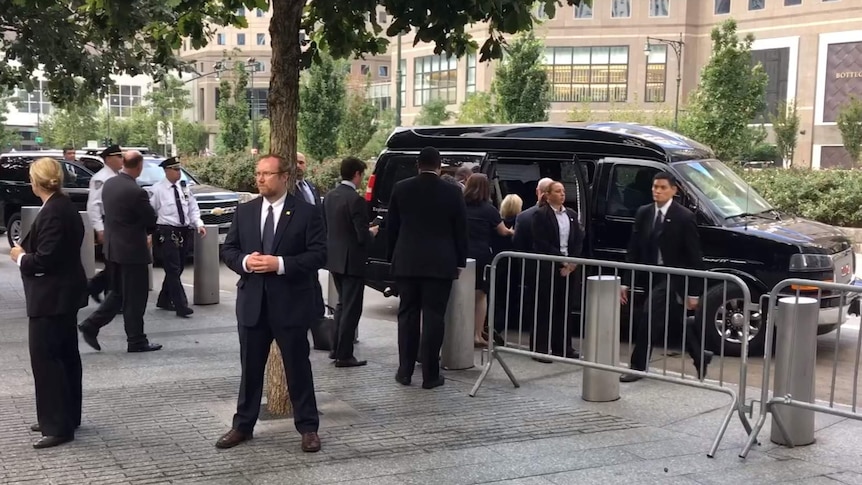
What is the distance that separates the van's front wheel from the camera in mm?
8156

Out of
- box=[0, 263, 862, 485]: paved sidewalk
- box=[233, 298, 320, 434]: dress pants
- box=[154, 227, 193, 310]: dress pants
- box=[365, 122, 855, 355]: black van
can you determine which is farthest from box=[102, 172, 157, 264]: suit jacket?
box=[233, 298, 320, 434]: dress pants

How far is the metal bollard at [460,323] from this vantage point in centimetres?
769

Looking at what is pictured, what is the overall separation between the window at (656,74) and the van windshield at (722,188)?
6384 centimetres

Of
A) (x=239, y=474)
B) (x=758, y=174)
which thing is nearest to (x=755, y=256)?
(x=239, y=474)

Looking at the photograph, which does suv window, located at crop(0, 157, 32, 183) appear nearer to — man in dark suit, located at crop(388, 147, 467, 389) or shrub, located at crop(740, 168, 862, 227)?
man in dark suit, located at crop(388, 147, 467, 389)

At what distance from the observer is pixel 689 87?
235 feet

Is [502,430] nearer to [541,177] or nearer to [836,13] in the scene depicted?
[541,177]

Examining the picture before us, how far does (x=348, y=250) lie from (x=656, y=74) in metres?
68.1

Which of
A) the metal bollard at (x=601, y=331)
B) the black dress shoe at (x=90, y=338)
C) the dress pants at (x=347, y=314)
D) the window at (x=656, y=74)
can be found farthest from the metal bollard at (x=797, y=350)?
the window at (x=656, y=74)

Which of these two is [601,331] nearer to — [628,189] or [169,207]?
[628,189]

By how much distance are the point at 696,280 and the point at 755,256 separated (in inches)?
46.0

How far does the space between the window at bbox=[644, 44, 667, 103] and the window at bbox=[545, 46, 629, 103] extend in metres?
1.83

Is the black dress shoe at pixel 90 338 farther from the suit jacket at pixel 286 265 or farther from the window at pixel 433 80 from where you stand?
the window at pixel 433 80

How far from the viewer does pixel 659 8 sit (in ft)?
239
